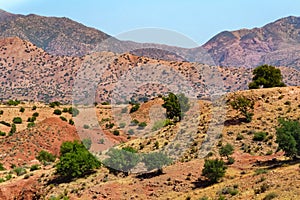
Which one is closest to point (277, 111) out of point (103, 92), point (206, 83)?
point (206, 83)

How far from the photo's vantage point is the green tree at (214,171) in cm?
3834

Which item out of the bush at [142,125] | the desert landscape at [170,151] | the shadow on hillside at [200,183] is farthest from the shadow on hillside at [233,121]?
the bush at [142,125]

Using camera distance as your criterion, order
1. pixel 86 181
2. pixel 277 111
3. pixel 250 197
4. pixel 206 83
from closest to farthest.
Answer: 1. pixel 250 197
2. pixel 86 181
3. pixel 277 111
4. pixel 206 83

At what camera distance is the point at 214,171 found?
1510 inches

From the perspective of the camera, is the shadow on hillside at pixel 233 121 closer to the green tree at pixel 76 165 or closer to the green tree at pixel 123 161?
the green tree at pixel 123 161

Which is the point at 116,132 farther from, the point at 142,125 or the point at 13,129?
the point at 13,129

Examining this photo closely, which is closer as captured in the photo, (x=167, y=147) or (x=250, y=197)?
(x=250, y=197)

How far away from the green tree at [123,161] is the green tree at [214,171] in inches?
341

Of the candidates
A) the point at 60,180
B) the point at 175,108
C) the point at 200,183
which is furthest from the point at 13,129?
the point at 200,183

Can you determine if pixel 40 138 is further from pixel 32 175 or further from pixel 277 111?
pixel 277 111

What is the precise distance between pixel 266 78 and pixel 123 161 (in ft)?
105

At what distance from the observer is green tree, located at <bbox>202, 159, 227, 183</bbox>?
38.3m

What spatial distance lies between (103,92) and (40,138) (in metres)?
82.5

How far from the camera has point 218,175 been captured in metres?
Result: 38.2
